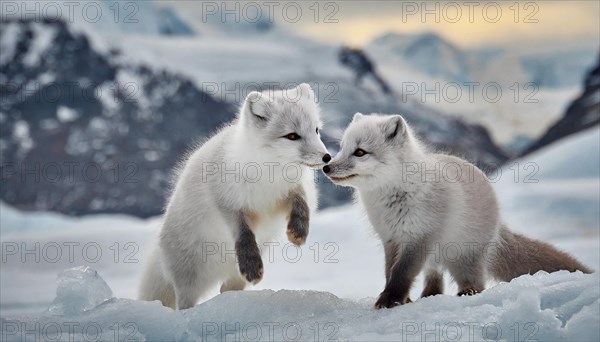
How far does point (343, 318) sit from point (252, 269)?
57 cm

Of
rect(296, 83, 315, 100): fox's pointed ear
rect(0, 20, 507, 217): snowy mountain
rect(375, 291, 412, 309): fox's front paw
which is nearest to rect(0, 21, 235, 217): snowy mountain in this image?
rect(0, 20, 507, 217): snowy mountain

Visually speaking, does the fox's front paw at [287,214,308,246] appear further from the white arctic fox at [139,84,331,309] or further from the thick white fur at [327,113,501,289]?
the thick white fur at [327,113,501,289]

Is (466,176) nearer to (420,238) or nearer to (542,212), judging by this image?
(420,238)


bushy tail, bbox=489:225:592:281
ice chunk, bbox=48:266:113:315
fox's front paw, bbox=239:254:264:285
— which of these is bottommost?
bushy tail, bbox=489:225:592:281

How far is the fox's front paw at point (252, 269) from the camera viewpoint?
158 inches

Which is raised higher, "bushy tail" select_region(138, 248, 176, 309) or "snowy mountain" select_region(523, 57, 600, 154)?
"bushy tail" select_region(138, 248, 176, 309)

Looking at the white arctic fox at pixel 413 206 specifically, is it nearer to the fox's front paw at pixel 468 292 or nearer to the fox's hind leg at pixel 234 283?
the fox's front paw at pixel 468 292

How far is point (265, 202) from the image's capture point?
14.2ft

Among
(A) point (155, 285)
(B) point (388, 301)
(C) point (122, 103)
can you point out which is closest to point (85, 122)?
(C) point (122, 103)

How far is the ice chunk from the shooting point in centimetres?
399

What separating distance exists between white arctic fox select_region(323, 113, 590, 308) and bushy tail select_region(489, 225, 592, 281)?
49mm

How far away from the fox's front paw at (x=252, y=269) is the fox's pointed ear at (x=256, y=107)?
74 cm

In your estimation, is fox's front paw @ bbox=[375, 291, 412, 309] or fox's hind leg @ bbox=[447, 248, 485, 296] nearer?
fox's front paw @ bbox=[375, 291, 412, 309]

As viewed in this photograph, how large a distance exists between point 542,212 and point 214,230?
5.14 meters
